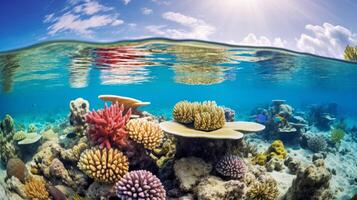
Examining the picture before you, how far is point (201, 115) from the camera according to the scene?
22.2 feet

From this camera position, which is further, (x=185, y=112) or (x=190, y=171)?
(x=185, y=112)

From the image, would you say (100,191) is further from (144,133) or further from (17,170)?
(17,170)

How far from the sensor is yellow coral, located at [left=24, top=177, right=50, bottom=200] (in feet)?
23.5

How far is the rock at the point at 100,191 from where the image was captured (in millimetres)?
5992

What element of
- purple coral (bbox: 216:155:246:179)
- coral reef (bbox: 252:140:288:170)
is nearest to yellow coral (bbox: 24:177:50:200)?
purple coral (bbox: 216:155:246:179)

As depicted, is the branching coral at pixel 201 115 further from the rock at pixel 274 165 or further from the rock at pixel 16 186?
the rock at pixel 16 186

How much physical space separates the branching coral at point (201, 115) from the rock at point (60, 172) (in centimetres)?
361

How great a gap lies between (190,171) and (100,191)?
90.0 inches

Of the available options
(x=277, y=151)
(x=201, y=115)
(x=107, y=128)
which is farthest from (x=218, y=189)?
(x=277, y=151)

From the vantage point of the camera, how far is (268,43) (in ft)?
49.0

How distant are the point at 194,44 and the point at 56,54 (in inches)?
385

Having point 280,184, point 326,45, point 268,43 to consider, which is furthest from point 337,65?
point 280,184

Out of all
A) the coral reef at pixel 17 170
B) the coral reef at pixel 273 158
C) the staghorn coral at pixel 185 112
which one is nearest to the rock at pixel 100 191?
the staghorn coral at pixel 185 112

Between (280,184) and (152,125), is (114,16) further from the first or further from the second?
(280,184)
